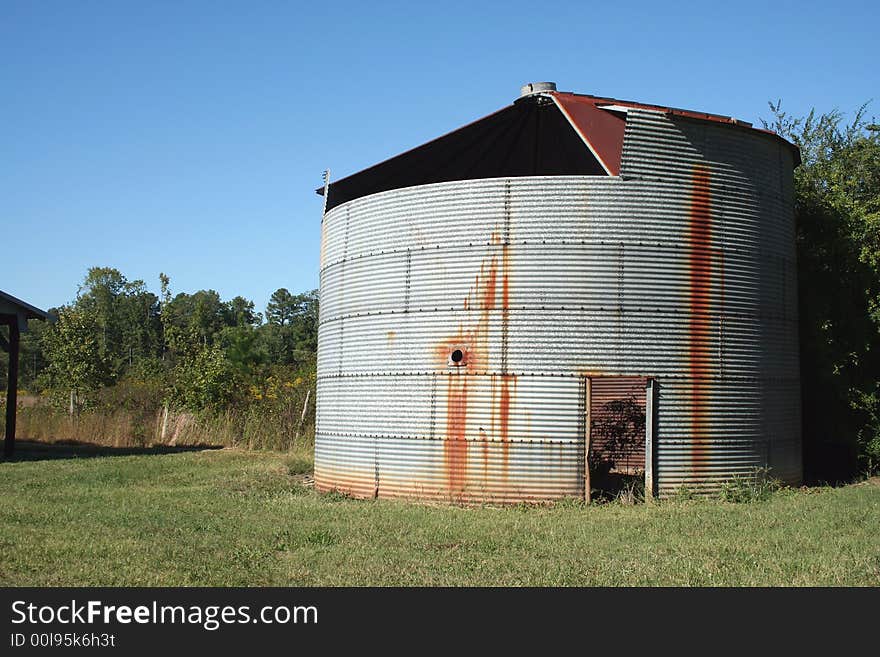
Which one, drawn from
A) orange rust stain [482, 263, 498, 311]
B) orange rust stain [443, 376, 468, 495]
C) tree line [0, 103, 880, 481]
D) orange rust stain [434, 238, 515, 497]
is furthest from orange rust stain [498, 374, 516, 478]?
tree line [0, 103, 880, 481]

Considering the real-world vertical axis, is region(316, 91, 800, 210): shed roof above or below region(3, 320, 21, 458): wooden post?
above

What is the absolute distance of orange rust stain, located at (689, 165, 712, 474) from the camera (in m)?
13.8

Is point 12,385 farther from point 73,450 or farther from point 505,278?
point 505,278

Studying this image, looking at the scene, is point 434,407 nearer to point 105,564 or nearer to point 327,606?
point 105,564

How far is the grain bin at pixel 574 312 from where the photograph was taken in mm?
13609

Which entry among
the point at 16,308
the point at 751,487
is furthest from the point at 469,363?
the point at 16,308

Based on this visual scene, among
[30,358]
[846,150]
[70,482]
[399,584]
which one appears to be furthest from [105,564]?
[30,358]

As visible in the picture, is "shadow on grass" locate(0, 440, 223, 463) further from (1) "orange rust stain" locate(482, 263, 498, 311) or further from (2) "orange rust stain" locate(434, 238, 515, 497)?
(1) "orange rust stain" locate(482, 263, 498, 311)

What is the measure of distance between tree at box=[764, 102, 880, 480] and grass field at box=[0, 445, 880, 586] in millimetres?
1676

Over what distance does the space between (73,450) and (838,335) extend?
61.1ft

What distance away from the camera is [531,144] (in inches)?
579

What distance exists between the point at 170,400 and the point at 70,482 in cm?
1351

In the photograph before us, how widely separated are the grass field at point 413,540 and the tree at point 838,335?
5.50ft

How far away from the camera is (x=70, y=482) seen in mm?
16875
